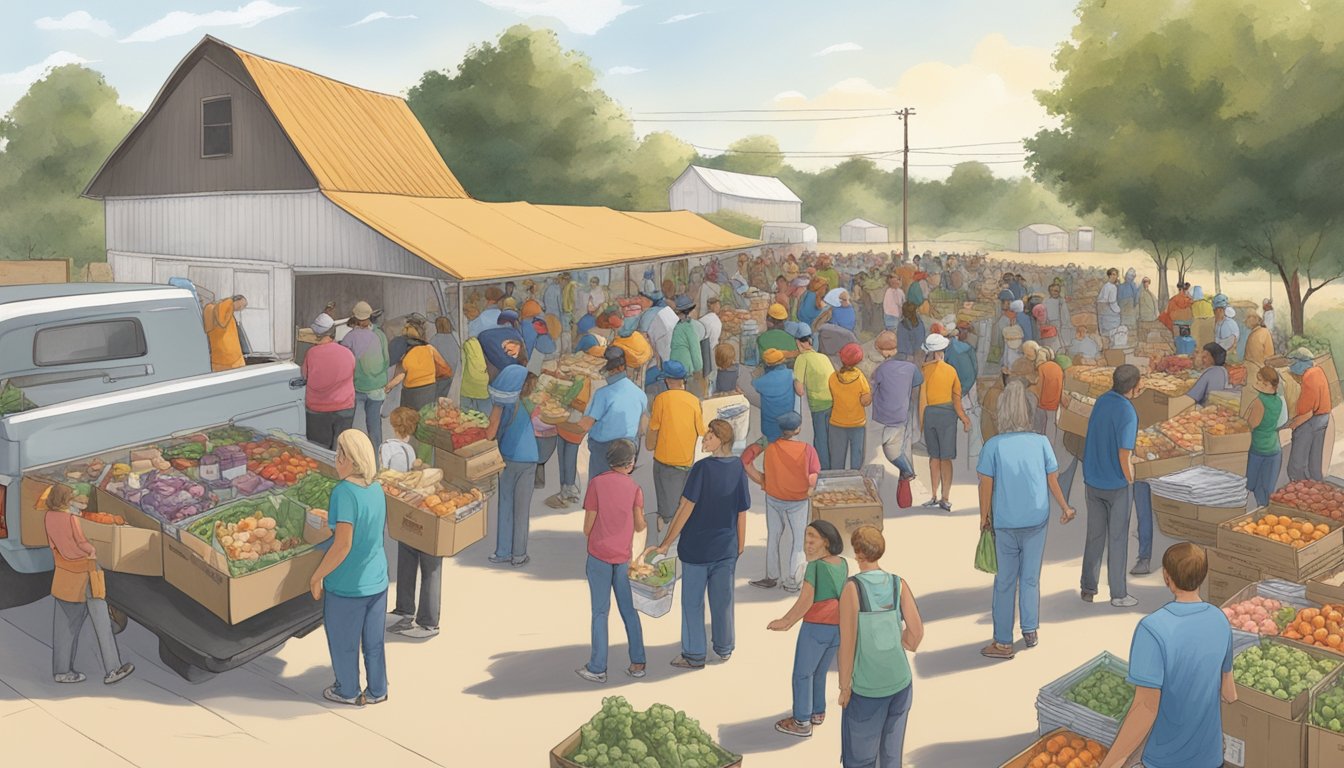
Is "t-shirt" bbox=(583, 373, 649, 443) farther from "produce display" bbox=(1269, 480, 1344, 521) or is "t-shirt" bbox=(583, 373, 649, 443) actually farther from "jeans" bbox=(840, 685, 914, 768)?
"produce display" bbox=(1269, 480, 1344, 521)

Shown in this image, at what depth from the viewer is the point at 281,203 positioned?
68.7ft

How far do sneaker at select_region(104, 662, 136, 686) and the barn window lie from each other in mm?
16151

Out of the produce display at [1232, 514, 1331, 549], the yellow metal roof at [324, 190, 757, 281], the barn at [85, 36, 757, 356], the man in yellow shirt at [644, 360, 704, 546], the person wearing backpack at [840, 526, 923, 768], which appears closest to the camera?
the person wearing backpack at [840, 526, 923, 768]

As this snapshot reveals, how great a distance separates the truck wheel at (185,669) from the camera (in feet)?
24.6

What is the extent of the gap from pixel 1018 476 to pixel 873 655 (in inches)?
111

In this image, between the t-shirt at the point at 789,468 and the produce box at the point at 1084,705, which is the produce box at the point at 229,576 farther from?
the produce box at the point at 1084,705

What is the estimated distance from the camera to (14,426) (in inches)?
295

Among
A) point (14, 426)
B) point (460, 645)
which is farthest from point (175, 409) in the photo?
point (460, 645)

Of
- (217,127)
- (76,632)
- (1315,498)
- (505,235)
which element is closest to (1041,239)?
(505,235)

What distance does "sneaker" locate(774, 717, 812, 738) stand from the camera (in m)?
6.92

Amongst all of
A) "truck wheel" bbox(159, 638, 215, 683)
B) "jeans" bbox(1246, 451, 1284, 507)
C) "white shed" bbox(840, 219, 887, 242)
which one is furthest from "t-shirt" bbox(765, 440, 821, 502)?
"white shed" bbox(840, 219, 887, 242)

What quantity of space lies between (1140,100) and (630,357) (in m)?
17.6

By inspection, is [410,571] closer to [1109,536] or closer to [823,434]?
[823,434]

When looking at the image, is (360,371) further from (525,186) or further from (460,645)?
(525,186)
